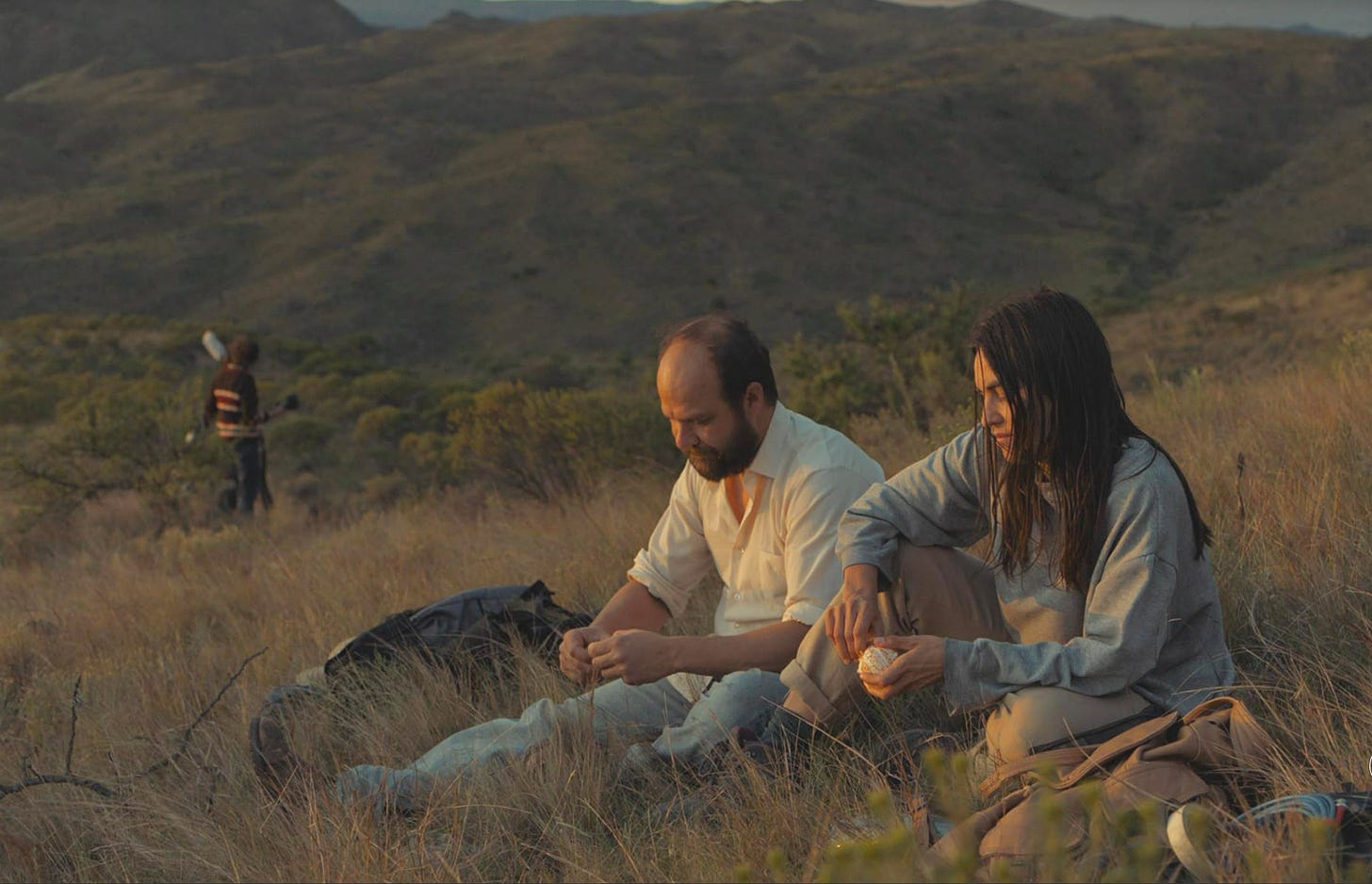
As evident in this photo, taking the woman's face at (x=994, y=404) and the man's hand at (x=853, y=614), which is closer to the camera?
the woman's face at (x=994, y=404)

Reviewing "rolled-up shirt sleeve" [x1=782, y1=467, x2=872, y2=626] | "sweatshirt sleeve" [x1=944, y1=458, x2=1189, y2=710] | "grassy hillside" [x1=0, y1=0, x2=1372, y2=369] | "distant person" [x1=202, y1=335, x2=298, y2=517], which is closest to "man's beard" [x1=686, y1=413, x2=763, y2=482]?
"rolled-up shirt sleeve" [x1=782, y1=467, x2=872, y2=626]

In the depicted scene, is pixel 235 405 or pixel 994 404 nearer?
pixel 994 404

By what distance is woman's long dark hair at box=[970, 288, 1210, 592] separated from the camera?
269 cm

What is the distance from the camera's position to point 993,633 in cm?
316

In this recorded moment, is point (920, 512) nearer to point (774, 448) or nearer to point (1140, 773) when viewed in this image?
point (774, 448)

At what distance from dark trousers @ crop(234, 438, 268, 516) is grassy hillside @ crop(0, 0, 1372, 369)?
78.8ft

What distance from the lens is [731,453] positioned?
3570mm

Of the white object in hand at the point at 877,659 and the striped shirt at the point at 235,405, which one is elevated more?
the white object in hand at the point at 877,659

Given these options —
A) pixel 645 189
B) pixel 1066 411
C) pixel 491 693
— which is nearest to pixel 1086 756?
pixel 1066 411

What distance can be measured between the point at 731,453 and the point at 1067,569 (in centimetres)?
112

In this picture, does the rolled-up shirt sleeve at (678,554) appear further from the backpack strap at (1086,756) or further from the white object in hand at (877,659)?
the backpack strap at (1086,756)

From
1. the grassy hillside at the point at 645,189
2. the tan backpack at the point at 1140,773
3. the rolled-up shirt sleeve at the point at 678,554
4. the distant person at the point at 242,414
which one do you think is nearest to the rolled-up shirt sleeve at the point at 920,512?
the tan backpack at the point at 1140,773

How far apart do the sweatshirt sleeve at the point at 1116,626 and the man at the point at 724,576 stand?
2.52 ft

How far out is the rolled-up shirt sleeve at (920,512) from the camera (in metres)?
3.09
